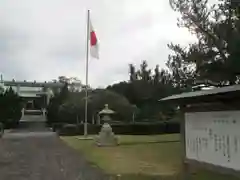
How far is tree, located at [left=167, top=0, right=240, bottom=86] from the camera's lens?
17719 millimetres

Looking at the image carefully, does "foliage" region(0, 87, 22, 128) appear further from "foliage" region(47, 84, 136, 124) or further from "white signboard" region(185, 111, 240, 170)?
"white signboard" region(185, 111, 240, 170)

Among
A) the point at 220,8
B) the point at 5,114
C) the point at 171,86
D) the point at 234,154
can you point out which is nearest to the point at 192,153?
the point at 234,154

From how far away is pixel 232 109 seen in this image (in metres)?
7.52

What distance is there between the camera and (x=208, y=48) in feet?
65.8

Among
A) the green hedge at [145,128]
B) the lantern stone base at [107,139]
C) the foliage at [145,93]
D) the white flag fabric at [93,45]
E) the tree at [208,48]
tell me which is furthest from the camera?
the foliage at [145,93]

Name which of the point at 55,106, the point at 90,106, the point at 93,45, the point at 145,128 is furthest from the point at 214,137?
the point at 55,106

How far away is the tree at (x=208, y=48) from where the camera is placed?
17.7 metres

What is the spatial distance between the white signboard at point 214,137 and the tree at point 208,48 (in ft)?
24.5

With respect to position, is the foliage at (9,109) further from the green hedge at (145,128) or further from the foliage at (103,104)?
the green hedge at (145,128)

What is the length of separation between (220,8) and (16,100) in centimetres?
5422

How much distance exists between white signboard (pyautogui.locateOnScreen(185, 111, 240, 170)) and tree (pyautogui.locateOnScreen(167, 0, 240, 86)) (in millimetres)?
7466

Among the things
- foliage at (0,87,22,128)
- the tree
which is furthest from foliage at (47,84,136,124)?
the tree

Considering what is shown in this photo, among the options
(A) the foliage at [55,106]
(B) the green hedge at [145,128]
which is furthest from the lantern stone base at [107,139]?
(A) the foliage at [55,106]

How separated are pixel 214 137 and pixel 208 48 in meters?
12.4
